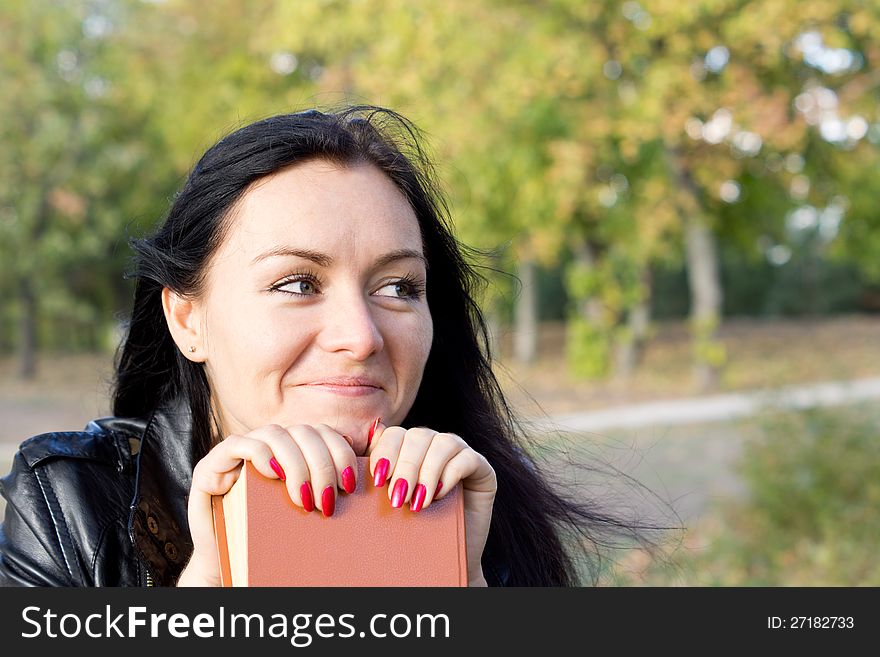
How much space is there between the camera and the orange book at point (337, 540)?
1225 millimetres

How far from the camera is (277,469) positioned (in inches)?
49.3

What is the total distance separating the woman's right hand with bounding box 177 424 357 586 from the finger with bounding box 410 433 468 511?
9cm

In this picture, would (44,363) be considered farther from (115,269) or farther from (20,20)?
(20,20)

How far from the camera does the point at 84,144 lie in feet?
66.6

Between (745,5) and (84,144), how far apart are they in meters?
13.8

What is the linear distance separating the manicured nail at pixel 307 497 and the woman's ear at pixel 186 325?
2.16ft

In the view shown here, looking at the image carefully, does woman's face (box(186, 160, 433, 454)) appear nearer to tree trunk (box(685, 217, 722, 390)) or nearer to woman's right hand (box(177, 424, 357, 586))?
woman's right hand (box(177, 424, 357, 586))

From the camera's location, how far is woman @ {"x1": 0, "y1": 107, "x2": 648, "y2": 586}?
136cm

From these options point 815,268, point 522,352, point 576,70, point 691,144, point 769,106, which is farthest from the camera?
point 815,268

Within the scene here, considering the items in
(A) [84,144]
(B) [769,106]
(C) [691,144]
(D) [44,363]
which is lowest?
(B) [769,106]

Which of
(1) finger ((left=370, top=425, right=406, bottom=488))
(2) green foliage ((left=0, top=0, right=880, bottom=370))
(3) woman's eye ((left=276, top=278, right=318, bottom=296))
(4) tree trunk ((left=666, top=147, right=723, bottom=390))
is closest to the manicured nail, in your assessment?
(1) finger ((left=370, top=425, right=406, bottom=488))

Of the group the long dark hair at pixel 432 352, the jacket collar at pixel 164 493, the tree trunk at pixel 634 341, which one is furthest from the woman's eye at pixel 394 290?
the tree trunk at pixel 634 341

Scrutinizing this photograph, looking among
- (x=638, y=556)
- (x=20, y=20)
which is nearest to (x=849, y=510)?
(x=638, y=556)

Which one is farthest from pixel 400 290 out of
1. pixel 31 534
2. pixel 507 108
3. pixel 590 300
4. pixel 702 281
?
pixel 590 300
